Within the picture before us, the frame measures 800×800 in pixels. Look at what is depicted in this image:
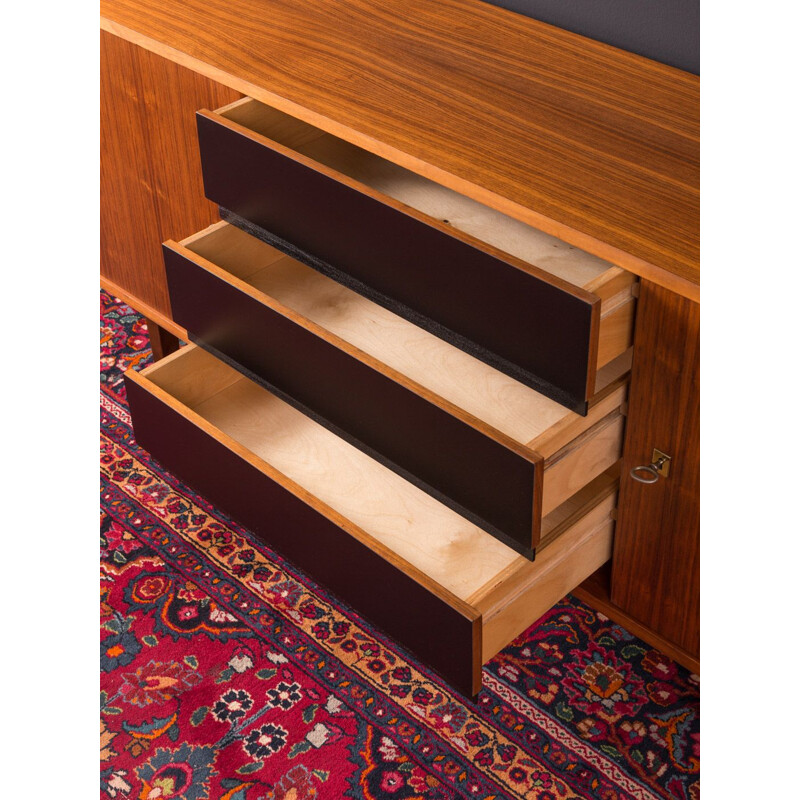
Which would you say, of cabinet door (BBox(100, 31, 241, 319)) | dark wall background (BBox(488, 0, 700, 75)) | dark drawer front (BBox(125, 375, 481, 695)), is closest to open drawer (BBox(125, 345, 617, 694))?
dark drawer front (BBox(125, 375, 481, 695))

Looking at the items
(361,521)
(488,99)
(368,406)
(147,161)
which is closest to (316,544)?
(361,521)

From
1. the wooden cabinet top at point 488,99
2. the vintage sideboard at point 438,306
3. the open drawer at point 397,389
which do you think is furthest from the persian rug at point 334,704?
the wooden cabinet top at point 488,99

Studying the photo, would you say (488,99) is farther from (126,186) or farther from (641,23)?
(126,186)

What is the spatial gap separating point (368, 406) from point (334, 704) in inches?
15.4

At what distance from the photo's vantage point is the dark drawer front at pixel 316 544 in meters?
1.05

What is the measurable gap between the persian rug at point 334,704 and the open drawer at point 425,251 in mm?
447

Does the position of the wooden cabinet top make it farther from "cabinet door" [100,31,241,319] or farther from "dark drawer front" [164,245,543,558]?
"dark drawer front" [164,245,543,558]

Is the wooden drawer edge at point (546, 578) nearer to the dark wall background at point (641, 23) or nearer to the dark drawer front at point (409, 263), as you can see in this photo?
the dark drawer front at point (409, 263)

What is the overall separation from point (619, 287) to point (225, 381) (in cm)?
63

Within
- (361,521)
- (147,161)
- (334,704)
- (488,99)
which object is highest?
(488,99)

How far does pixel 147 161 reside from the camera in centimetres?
152

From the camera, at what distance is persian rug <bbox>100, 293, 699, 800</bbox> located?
1.19 m
